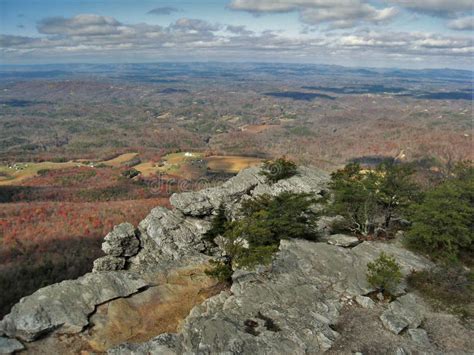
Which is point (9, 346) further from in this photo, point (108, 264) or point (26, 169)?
point (26, 169)

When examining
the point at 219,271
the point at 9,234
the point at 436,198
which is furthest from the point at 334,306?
the point at 9,234

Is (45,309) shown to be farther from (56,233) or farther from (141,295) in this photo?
(56,233)

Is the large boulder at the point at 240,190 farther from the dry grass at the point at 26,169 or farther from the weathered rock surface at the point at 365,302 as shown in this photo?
the dry grass at the point at 26,169

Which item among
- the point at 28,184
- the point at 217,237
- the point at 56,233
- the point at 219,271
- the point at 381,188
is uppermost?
the point at 381,188

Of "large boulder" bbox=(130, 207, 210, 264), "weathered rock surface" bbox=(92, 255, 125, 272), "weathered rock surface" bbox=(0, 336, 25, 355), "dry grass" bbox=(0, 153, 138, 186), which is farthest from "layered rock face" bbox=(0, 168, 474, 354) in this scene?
"dry grass" bbox=(0, 153, 138, 186)

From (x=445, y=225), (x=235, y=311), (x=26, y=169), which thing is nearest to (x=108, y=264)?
(x=235, y=311)

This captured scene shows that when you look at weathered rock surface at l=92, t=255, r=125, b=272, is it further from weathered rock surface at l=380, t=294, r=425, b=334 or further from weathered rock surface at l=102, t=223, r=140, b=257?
weathered rock surface at l=380, t=294, r=425, b=334
